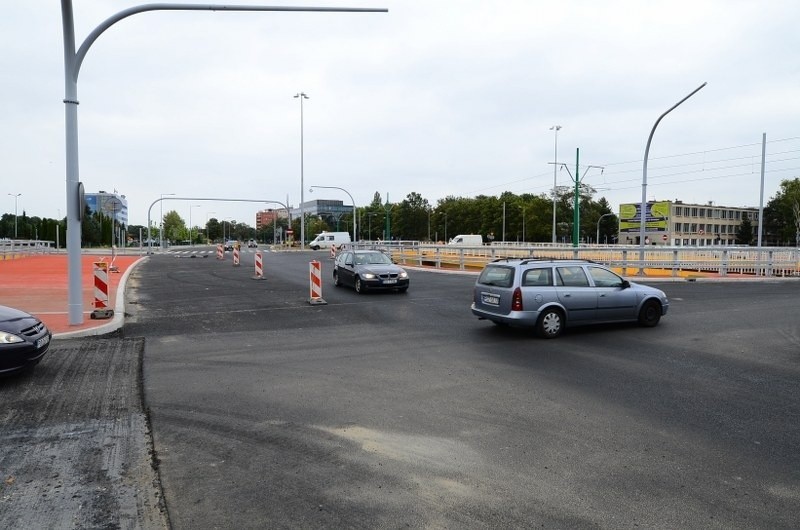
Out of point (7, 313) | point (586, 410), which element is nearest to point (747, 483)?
point (586, 410)

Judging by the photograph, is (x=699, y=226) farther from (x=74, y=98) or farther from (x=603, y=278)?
(x=74, y=98)

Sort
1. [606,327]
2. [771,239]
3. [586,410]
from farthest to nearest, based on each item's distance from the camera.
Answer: [771,239] → [606,327] → [586,410]

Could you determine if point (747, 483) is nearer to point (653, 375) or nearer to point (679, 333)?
point (653, 375)

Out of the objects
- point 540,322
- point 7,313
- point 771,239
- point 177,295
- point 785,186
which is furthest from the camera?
point 771,239

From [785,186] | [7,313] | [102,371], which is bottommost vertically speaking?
[102,371]

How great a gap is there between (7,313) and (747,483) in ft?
26.3

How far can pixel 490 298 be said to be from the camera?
1029 cm

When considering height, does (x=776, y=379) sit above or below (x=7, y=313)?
below

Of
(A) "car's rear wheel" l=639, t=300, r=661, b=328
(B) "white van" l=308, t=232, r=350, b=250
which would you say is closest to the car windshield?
(A) "car's rear wheel" l=639, t=300, r=661, b=328

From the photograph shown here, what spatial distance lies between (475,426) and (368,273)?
463 inches

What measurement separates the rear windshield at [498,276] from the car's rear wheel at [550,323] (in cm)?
82

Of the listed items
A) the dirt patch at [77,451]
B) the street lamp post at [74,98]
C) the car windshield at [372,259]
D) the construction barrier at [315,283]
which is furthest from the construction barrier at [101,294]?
the car windshield at [372,259]

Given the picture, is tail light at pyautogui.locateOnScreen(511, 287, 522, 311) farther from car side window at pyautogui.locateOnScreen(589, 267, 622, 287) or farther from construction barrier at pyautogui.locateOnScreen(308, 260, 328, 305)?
construction barrier at pyautogui.locateOnScreen(308, 260, 328, 305)

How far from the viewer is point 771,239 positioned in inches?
4193
